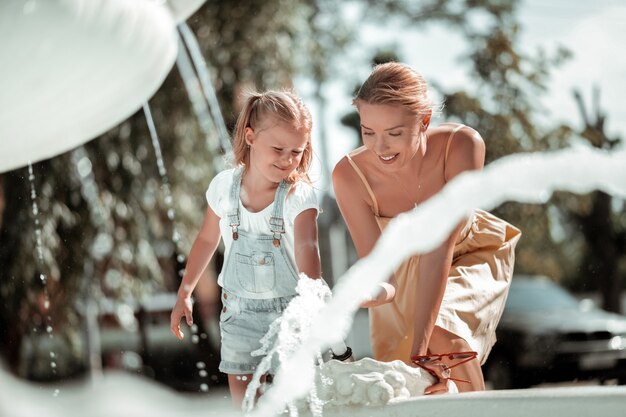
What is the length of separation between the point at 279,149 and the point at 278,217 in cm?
20

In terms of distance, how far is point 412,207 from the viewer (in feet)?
9.37

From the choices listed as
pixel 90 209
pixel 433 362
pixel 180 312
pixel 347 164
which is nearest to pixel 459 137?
pixel 347 164

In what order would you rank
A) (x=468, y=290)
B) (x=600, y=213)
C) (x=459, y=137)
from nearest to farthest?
(x=459, y=137) → (x=468, y=290) → (x=600, y=213)

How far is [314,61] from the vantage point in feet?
32.8

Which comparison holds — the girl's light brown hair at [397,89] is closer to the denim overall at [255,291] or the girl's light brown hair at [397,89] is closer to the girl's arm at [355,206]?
the girl's arm at [355,206]

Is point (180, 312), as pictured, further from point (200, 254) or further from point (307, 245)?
point (307, 245)

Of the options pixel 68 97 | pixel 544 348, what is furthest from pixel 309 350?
pixel 544 348

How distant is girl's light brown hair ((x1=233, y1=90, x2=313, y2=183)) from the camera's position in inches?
109

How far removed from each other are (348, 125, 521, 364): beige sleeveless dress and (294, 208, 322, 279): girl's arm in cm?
21

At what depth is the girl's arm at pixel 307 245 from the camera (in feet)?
8.76

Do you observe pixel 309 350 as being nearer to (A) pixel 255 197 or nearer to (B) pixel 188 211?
(A) pixel 255 197

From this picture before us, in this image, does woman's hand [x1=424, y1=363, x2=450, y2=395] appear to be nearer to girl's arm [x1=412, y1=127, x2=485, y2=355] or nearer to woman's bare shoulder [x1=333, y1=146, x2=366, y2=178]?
girl's arm [x1=412, y1=127, x2=485, y2=355]

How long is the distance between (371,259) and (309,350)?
0.26 m

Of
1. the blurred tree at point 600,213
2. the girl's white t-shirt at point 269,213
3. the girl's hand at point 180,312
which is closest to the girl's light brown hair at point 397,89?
the girl's white t-shirt at point 269,213
